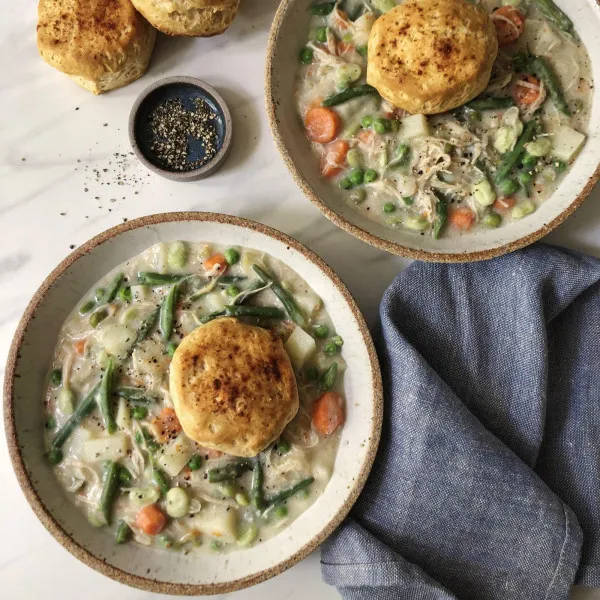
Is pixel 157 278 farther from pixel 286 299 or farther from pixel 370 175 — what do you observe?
pixel 370 175

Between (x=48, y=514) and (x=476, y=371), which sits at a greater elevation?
(x=476, y=371)

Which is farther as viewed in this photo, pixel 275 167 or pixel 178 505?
pixel 275 167

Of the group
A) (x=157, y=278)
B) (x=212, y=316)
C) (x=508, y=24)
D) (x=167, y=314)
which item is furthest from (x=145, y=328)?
(x=508, y=24)

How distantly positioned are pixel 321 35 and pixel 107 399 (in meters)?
2.69

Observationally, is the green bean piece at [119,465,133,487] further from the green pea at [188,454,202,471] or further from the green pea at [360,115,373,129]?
the green pea at [360,115,373,129]

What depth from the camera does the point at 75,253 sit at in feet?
13.1

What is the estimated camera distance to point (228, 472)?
4055 mm

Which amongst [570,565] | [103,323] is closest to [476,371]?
[570,565]

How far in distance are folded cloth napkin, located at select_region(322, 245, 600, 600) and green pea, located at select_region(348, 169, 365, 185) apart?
668mm

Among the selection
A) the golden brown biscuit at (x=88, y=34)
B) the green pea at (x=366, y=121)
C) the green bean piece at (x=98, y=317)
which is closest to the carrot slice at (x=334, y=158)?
the green pea at (x=366, y=121)

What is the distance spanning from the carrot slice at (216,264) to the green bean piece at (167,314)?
0.80 feet

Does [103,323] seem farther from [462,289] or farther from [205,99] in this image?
[462,289]

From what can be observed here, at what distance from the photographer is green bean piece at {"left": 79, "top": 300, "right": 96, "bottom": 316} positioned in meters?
4.19

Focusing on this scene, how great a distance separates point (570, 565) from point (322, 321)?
2105mm
